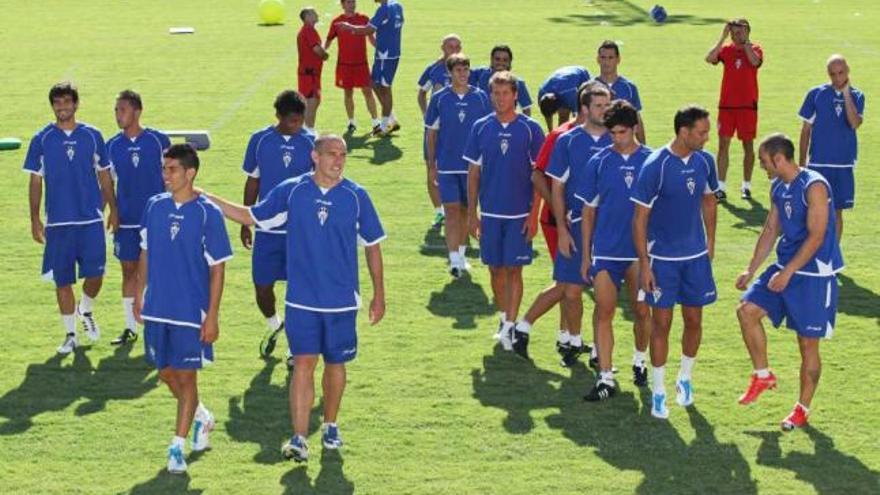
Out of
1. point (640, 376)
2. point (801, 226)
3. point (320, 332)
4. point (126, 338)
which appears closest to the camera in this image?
point (320, 332)

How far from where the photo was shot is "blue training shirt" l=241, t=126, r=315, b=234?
11094 millimetres

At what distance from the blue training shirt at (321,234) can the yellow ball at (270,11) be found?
27.3m

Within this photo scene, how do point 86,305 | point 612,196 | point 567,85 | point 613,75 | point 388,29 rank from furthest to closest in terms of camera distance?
point 388,29 < point 613,75 < point 567,85 < point 86,305 < point 612,196

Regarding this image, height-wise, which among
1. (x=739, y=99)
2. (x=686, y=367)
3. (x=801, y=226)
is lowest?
(x=686, y=367)

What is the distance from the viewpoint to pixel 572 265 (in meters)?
10.8

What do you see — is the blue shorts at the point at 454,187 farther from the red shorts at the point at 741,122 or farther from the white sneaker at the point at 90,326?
the red shorts at the point at 741,122

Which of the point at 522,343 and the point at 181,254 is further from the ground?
the point at 181,254

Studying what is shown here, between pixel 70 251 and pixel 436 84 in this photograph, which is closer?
pixel 70 251

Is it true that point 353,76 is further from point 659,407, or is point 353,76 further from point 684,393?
point 659,407

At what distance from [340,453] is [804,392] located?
296 cm

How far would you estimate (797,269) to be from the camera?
31.0 feet

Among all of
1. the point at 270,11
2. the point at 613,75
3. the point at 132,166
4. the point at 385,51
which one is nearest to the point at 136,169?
the point at 132,166

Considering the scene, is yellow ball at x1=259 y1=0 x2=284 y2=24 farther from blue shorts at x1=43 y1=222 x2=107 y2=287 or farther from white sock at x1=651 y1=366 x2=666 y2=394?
white sock at x1=651 y1=366 x2=666 y2=394

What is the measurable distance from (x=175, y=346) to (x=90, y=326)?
3161 mm
